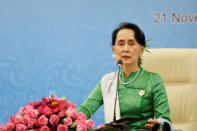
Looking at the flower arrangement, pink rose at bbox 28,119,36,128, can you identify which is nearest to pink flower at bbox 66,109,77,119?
the flower arrangement

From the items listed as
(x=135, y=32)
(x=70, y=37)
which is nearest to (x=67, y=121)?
(x=135, y=32)

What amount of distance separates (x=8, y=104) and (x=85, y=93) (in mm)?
776

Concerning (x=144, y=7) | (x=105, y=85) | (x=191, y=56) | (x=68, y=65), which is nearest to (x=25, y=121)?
(x=105, y=85)

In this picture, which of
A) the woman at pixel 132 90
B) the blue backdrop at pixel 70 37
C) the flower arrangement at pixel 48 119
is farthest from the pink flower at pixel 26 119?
the blue backdrop at pixel 70 37

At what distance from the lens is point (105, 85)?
1575 millimetres

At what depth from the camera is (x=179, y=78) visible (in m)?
1.86

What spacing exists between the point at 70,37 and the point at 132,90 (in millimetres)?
1397

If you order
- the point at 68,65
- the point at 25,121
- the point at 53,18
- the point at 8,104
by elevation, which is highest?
the point at 53,18

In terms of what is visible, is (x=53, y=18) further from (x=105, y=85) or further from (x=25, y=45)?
(x=105, y=85)

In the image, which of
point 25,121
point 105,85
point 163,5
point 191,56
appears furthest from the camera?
point 163,5

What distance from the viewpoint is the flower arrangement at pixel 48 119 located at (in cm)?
86

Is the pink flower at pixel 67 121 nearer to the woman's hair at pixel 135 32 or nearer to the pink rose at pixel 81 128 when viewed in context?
the pink rose at pixel 81 128

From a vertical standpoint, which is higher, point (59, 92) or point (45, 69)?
point (45, 69)

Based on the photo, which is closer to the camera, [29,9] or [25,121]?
[25,121]
